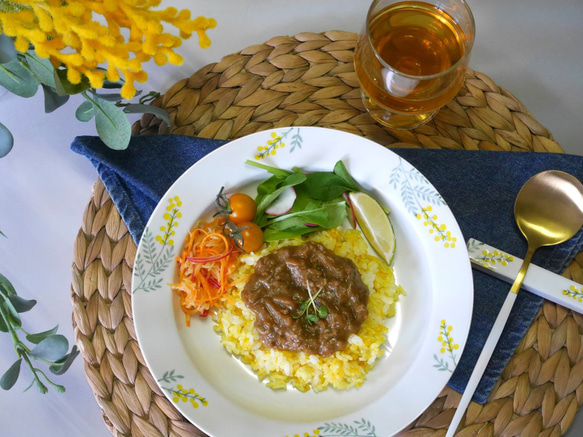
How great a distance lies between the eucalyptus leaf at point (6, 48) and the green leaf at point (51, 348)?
0.88 meters

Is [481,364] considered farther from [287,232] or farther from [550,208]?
[287,232]

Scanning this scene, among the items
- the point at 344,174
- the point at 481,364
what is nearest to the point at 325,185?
the point at 344,174

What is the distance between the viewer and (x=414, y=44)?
2166 millimetres

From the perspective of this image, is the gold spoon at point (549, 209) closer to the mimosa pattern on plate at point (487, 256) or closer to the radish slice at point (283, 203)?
the mimosa pattern on plate at point (487, 256)

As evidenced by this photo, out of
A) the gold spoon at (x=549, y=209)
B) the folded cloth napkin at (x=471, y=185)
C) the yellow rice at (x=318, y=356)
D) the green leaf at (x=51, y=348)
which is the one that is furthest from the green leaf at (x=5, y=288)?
the gold spoon at (x=549, y=209)

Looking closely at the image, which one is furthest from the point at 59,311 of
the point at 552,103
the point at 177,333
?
the point at 552,103

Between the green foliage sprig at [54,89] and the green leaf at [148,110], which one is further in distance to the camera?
the green leaf at [148,110]

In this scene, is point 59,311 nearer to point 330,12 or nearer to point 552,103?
point 330,12

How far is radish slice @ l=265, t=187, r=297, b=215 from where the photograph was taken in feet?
6.84

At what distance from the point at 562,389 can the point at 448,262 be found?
72cm

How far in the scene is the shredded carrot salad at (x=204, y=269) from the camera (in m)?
2.02

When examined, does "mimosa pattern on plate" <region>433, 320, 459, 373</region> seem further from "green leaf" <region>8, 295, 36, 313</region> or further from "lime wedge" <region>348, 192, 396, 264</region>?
"green leaf" <region>8, 295, 36, 313</region>

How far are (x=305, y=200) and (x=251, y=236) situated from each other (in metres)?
0.26

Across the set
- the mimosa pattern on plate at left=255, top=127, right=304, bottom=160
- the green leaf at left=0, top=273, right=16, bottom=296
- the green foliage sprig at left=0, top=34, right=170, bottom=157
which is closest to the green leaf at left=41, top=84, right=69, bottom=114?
the green foliage sprig at left=0, top=34, right=170, bottom=157
